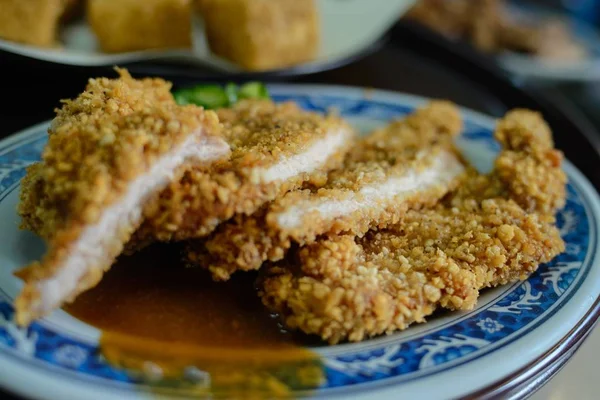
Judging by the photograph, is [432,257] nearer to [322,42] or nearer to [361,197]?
[361,197]

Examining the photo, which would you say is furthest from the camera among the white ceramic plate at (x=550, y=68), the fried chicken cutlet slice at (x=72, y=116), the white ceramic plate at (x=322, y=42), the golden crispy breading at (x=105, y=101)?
the white ceramic plate at (x=550, y=68)

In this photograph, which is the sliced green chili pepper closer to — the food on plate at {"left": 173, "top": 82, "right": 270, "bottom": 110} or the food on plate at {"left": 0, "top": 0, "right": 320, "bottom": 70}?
the food on plate at {"left": 173, "top": 82, "right": 270, "bottom": 110}

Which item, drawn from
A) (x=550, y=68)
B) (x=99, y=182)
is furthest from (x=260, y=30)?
(x=550, y=68)

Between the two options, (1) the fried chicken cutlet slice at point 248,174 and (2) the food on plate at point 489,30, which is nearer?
(1) the fried chicken cutlet slice at point 248,174

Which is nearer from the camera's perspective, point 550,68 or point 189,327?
point 189,327

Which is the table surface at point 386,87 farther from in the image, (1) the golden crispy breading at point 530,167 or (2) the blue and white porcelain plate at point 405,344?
(1) the golden crispy breading at point 530,167

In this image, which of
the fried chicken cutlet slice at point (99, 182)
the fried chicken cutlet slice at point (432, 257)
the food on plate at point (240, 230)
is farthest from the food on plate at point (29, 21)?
the fried chicken cutlet slice at point (432, 257)

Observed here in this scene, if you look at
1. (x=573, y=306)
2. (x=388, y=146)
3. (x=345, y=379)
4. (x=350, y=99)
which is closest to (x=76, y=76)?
(x=350, y=99)

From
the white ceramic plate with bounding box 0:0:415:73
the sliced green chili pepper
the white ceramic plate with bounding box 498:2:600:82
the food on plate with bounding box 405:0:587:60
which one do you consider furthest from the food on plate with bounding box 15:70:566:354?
the food on plate with bounding box 405:0:587:60
